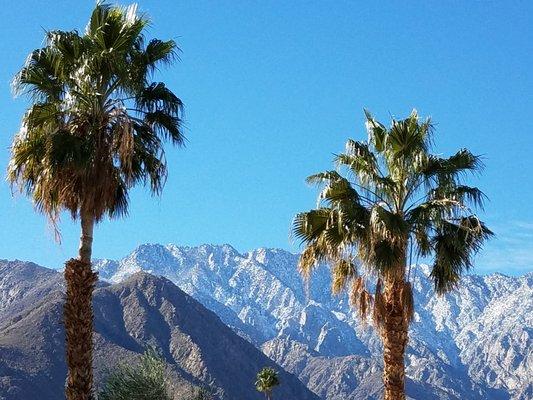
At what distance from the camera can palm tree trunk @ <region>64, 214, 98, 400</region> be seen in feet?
59.2

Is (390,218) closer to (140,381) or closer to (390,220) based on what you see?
(390,220)

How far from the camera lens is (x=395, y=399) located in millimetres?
19703

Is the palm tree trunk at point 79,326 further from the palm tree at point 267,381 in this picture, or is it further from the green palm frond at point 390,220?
the palm tree at point 267,381

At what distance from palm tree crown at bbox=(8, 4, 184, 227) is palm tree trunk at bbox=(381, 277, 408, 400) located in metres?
6.71

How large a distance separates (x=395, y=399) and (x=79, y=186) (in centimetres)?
867

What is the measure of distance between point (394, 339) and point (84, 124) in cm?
873

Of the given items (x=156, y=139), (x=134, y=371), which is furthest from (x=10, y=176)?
(x=134, y=371)

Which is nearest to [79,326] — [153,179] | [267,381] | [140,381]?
[153,179]

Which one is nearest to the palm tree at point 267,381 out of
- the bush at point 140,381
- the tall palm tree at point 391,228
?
the bush at point 140,381

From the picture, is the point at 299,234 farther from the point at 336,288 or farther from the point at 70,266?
the point at 70,266

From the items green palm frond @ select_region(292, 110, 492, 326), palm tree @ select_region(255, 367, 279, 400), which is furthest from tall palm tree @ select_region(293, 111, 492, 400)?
palm tree @ select_region(255, 367, 279, 400)

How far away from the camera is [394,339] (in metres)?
20.1

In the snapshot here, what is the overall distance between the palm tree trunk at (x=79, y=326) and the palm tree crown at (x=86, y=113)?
56.6 inches

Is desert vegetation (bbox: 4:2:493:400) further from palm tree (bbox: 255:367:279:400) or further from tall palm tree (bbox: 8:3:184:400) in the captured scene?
palm tree (bbox: 255:367:279:400)
